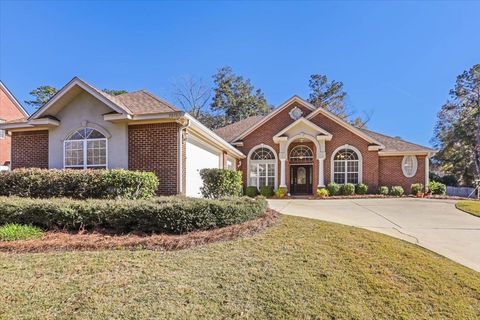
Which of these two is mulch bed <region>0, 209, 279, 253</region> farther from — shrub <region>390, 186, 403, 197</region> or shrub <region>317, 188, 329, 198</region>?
shrub <region>390, 186, 403, 197</region>

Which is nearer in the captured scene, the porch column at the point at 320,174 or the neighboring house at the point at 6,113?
the porch column at the point at 320,174

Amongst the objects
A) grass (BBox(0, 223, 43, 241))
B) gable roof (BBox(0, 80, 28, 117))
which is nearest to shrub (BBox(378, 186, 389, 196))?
grass (BBox(0, 223, 43, 241))

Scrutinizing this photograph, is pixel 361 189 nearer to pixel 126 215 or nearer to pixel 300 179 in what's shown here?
pixel 300 179

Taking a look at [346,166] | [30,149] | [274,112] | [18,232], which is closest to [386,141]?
[346,166]

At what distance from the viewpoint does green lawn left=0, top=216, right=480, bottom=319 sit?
148 inches

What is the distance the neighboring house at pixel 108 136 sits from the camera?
10484 mm

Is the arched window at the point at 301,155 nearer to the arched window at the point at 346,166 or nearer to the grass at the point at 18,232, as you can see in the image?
the arched window at the point at 346,166

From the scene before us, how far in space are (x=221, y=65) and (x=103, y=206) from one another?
39.0 meters

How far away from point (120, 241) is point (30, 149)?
891 cm

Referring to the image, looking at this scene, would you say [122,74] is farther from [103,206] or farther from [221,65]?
[103,206]

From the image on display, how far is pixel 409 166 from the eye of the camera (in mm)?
20375

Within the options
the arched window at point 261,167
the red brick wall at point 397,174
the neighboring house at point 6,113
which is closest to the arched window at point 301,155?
the arched window at point 261,167

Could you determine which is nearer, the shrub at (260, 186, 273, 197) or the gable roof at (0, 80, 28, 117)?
the shrub at (260, 186, 273, 197)

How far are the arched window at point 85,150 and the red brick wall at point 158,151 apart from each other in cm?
115
